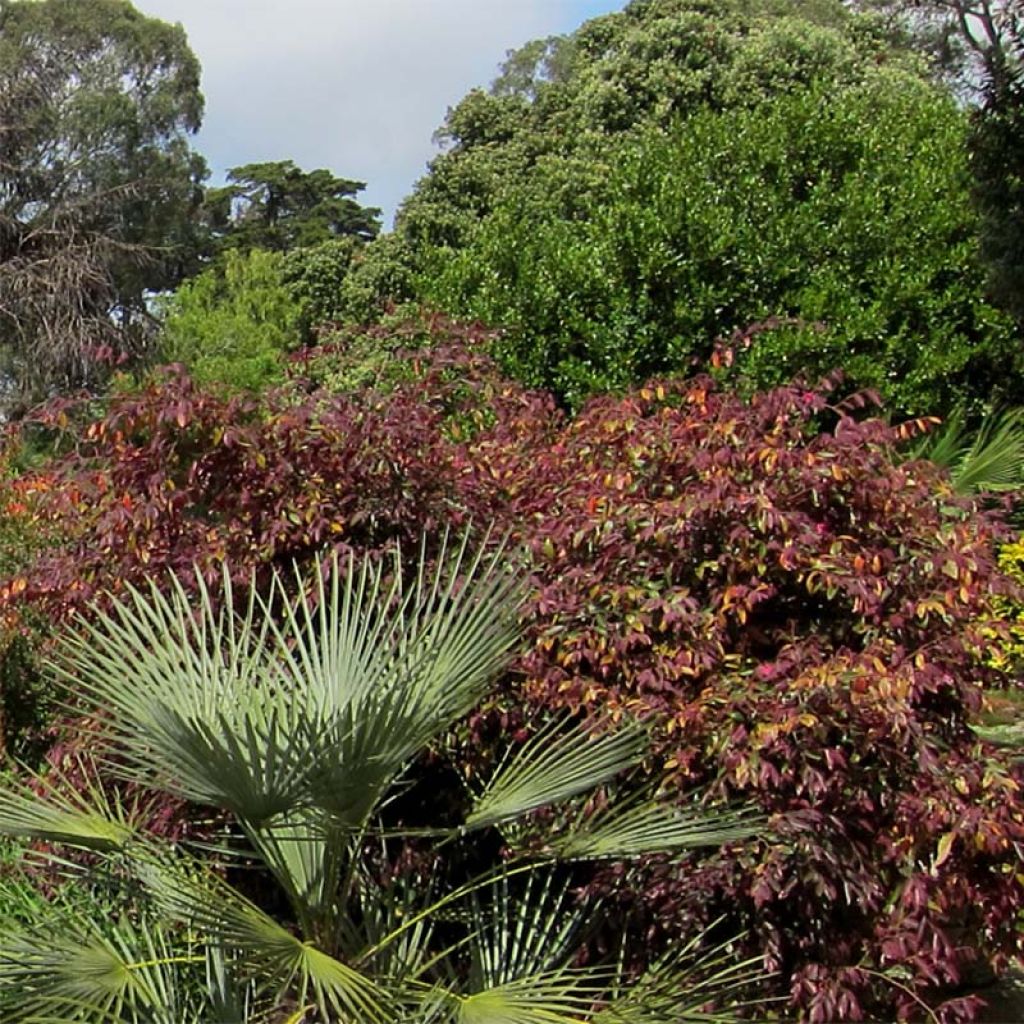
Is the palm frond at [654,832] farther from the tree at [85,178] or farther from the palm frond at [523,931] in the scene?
the tree at [85,178]

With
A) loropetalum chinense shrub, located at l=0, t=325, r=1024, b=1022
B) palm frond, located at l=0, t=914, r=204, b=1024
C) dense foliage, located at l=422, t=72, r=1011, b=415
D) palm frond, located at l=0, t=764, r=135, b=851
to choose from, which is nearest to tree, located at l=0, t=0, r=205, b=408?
dense foliage, located at l=422, t=72, r=1011, b=415

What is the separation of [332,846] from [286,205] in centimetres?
3959

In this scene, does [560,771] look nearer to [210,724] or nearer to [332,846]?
[332,846]

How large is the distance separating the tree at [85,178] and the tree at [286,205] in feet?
19.3

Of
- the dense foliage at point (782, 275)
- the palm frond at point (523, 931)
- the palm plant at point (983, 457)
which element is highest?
the dense foliage at point (782, 275)

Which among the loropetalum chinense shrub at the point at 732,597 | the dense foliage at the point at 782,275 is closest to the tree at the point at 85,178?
the dense foliage at the point at 782,275

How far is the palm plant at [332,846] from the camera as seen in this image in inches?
117

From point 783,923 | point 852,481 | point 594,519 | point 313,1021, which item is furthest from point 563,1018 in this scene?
point 852,481

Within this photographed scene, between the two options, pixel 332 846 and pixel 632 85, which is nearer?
pixel 332 846

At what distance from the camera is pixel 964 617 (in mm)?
3994

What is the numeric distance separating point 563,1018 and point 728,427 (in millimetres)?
1881

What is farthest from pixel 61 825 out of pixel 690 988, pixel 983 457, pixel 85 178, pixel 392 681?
pixel 85 178

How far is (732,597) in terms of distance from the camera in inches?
154

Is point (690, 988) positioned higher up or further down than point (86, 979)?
higher up
